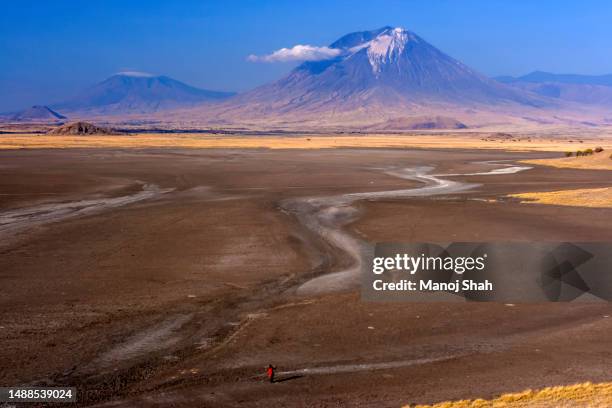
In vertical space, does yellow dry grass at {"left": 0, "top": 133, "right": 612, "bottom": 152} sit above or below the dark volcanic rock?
below

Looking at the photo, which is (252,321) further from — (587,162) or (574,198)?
(587,162)

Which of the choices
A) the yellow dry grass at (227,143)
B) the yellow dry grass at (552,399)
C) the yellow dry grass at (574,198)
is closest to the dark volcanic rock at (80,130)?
the yellow dry grass at (227,143)

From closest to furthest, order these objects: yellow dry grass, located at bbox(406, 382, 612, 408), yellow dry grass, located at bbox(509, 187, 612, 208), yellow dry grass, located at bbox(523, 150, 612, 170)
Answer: yellow dry grass, located at bbox(406, 382, 612, 408), yellow dry grass, located at bbox(509, 187, 612, 208), yellow dry grass, located at bbox(523, 150, 612, 170)

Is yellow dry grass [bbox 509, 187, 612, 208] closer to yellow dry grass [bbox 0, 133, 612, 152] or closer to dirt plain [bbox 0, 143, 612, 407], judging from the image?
dirt plain [bbox 0, 143, 612, 407]

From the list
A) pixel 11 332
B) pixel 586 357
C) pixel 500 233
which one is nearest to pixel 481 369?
pixel 586 357

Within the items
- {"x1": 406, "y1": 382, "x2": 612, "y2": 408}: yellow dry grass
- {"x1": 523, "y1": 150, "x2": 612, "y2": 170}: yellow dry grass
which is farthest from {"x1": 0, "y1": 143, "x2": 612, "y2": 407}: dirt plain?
{"x1": 523, "y1": 150, "x2": 612, "y2": 170}: yellow dry grass

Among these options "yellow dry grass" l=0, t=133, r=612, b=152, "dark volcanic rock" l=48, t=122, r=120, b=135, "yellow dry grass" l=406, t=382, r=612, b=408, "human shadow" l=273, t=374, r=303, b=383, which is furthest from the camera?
"dark volcanic rock" l=48, t=122, r=120, b=135
